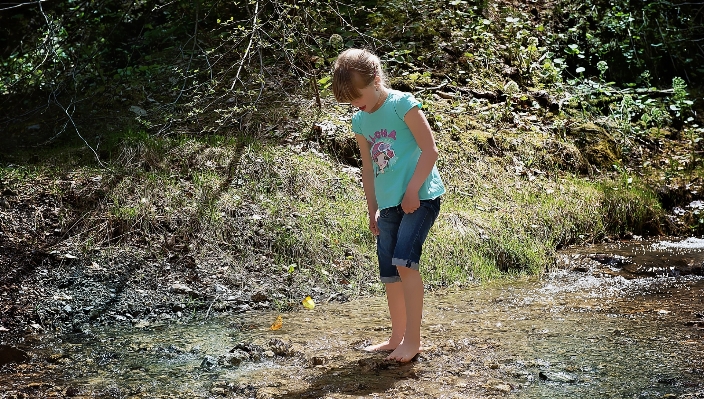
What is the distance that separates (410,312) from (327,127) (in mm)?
3993

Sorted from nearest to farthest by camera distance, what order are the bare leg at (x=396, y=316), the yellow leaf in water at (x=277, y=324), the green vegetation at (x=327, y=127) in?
1. the bare leg at (x=396, y=316)
2. the yellow leaf in water at (x=277, y=324)
3. the green vegetation at (x=327, y=127)

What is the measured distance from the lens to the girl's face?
3.67 metres

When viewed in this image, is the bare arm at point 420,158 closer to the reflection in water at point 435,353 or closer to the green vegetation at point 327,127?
the reflection in water at point 435,353

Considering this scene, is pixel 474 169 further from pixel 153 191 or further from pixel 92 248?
pixel 92 248

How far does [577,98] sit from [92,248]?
5.95 meters

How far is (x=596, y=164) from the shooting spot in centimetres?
799

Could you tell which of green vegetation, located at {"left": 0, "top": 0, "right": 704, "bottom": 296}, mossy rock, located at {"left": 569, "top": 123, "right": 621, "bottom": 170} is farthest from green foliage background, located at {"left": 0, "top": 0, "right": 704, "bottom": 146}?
mossy rock, located at {"left": 569, "top": 123, "right": 621, "bottom": 170}

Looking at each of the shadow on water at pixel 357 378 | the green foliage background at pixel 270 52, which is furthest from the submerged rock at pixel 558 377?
the green foliage background at pixel 270 52

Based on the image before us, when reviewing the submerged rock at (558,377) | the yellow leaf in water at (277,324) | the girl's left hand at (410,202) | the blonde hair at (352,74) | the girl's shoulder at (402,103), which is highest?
the blonde hair at (352,74)

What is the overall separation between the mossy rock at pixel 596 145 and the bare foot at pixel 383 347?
488 centimetres

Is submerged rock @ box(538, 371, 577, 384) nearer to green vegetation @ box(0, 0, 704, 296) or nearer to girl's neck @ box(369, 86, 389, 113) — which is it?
girl's neck @ box(369, 86, 389, 113)

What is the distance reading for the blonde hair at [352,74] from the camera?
11.8 ft

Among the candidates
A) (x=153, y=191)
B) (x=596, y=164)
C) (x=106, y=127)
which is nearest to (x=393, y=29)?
(x=596, y=164)

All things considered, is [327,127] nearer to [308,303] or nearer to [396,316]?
[308,303]
